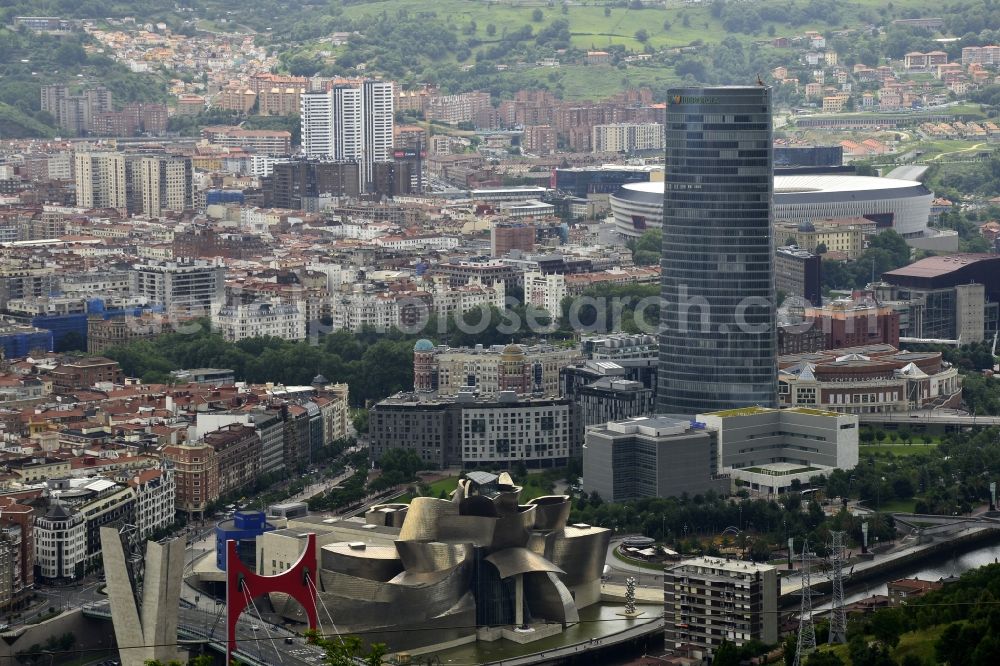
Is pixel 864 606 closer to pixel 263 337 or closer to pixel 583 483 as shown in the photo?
pixel 583 483

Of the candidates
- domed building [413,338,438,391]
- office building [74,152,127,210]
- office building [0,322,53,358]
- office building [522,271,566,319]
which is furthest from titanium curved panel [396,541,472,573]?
office building [74,152,127,210]

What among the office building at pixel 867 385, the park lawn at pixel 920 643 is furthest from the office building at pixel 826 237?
the park lawn at pixel 920 643

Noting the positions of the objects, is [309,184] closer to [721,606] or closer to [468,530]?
[468,530]

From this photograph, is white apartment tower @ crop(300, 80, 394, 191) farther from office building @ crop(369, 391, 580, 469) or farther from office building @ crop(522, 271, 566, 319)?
office building @ crop(369, 391, 580, 469)

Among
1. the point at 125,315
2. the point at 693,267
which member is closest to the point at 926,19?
the point at 125,315

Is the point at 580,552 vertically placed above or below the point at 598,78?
below

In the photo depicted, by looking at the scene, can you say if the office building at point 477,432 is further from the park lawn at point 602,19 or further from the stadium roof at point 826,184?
the park lawn at point 602,19

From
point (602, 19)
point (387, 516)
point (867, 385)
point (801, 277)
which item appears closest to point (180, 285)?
point (801, 277)
